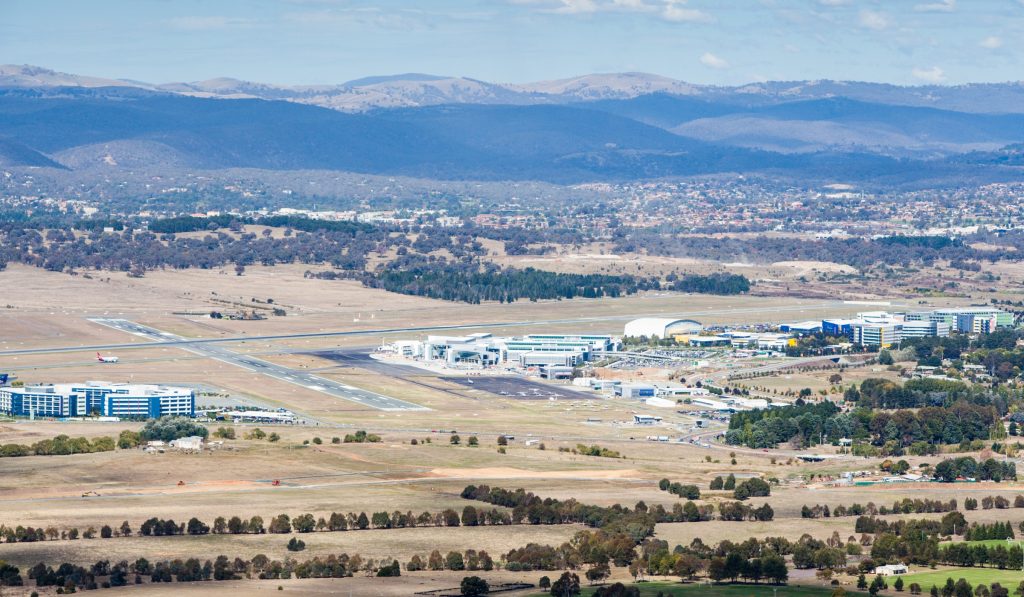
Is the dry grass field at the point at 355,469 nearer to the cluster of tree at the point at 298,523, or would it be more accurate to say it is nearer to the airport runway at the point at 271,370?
the cluster of tree at the point at 298,523

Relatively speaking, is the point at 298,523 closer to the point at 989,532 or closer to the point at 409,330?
the point at 989,532

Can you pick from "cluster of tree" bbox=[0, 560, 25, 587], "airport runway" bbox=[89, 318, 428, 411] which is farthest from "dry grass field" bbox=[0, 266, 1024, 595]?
"cluster of tree" bbox=[0, 560, 25, 587]

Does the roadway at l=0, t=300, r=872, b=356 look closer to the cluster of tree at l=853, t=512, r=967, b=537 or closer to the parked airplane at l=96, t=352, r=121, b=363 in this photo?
the parked airplane at l=96, t=352, r=121, b=363

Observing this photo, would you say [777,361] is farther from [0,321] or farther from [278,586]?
[278,586]

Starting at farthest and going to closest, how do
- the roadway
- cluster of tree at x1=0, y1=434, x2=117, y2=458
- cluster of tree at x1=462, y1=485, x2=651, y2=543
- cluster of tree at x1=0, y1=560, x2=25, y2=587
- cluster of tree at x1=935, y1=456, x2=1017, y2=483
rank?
1. the roadway
2. cluster of tree at x1=0, y1=434, x2=117, y2=458
3. cluster of tree at x1=935, y1=456, x2=1017, y2=483
4. cluster of tree at x1=462, y1=485, x2=651, y2=543
5. cluster of tree at x1=0, y1=560, x2=25, y2=587

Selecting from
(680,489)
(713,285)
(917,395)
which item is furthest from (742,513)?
(713,285)

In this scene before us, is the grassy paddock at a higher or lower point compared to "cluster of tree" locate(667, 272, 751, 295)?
lower
